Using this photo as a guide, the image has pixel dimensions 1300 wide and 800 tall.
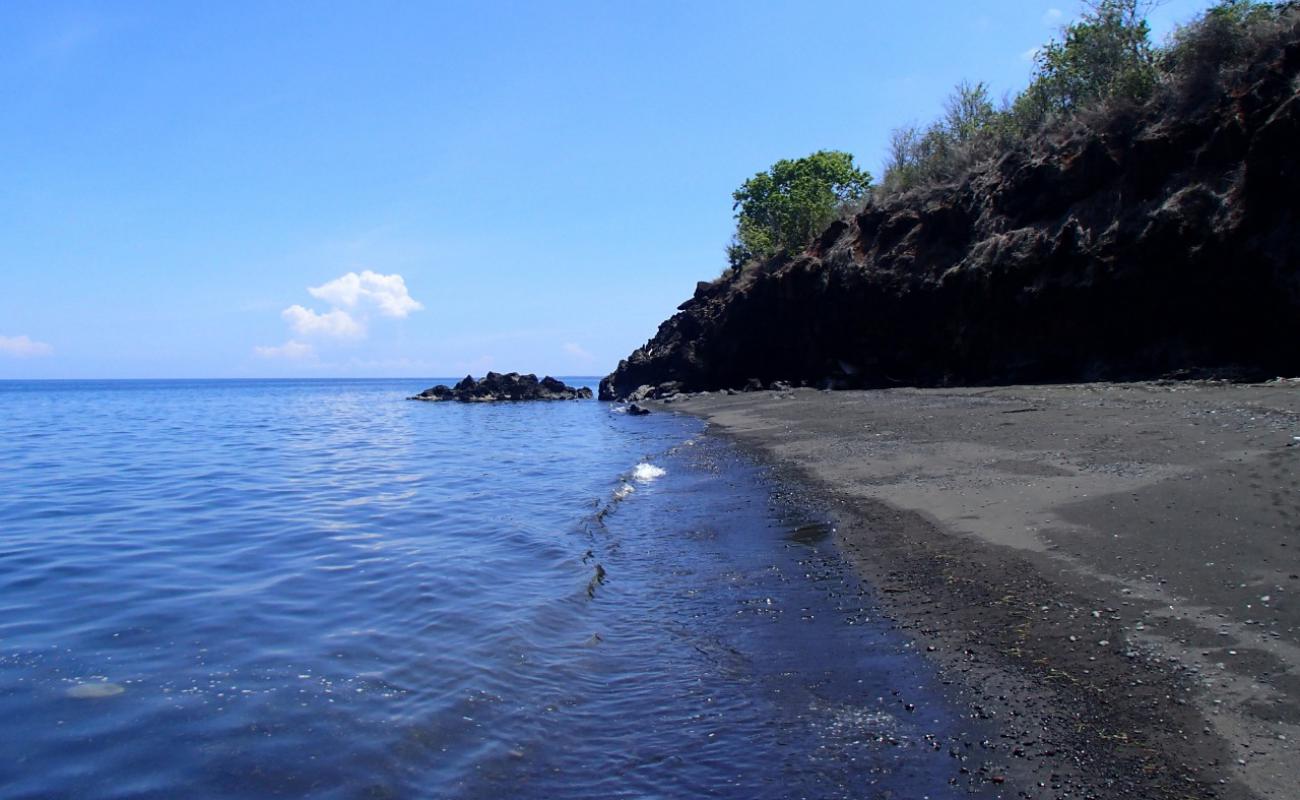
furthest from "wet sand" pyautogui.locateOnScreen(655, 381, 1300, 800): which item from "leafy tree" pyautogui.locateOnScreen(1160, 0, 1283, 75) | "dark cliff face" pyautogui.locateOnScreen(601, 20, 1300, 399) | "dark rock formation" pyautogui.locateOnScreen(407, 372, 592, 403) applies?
"dark rock formation" pyautogui.locateOnScreen(407, 372, 592, 403)

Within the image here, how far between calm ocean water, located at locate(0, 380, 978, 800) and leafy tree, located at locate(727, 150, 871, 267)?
36456mm

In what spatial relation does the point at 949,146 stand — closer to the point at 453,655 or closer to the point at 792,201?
the point at 792,201

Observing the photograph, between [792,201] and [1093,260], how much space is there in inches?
1110

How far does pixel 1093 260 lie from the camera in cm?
2397

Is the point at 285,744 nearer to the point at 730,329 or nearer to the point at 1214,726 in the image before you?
the point at 1214,726

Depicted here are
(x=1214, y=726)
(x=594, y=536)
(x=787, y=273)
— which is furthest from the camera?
(x=787, y=273)

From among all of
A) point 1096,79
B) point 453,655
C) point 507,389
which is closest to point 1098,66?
point 1096,79

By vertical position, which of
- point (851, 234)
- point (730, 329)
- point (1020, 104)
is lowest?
point (730, 329)

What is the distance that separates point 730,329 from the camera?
49500 mm

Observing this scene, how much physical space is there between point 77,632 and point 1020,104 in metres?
36.2

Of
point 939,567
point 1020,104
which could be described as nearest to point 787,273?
point 1020,104

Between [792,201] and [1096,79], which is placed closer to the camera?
[1096,79]

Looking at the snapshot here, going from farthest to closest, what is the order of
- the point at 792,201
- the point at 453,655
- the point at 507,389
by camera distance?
the point at 507,389
the point at 792,201
the point at 453,655

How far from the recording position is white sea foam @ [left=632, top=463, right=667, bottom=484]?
18442mm
